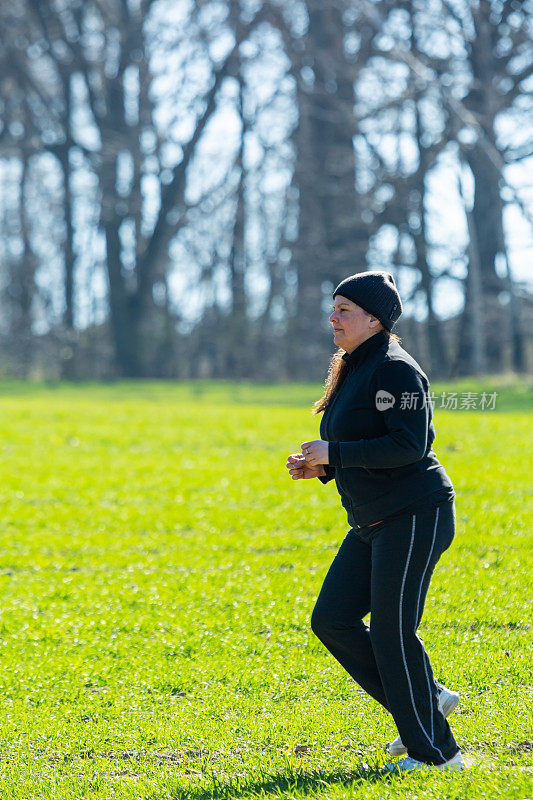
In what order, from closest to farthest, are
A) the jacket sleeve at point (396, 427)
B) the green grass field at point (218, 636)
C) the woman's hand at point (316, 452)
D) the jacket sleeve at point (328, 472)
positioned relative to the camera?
1. the jacket sleeve at point (396, 427)
2. the woman's hand at point (316, 452)
3. the jacket sleeve at point (328, 472)
4. the green grass field at point (218, 636)

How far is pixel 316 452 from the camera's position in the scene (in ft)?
12.2

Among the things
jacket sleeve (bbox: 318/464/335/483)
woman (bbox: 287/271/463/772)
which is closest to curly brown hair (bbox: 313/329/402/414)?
woman (bbox: 287/271/463/772)

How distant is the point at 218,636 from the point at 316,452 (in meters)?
2.75

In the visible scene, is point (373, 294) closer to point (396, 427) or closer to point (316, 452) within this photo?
Answer: point (396, 427)

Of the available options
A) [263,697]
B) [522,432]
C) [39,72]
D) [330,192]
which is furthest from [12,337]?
[263,697]

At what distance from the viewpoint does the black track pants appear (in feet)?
12.2

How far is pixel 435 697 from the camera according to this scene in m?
3.84

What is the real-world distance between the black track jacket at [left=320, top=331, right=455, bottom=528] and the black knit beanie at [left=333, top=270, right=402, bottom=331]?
0.09 meters

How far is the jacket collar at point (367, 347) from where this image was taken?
12.6 feet

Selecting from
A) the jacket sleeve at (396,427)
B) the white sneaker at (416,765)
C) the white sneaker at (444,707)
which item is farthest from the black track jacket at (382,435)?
the white sneaker at (416,765)

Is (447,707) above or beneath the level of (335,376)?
beneath

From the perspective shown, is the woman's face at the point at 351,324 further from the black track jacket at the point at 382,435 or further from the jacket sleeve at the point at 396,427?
the jacket sleeve at the point at 396,427

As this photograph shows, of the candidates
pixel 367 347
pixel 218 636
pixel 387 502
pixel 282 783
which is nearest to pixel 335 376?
pixel 367 347

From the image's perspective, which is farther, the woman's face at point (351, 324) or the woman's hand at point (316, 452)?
the woman's face at point (351, 324)
